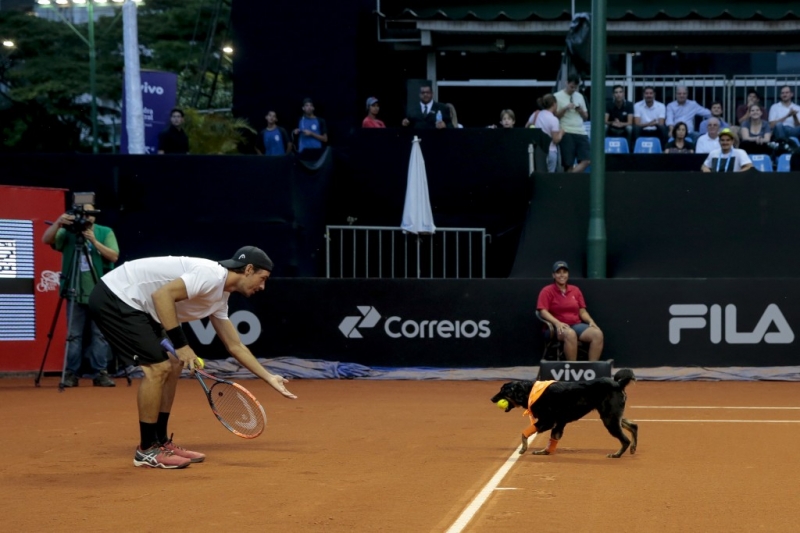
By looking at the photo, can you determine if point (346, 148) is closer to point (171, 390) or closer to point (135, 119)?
point (135, 119)

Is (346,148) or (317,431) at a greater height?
(346,148)

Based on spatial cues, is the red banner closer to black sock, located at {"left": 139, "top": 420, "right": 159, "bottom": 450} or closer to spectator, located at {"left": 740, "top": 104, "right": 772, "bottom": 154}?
black sock, located at {"left": 139, "top": 420, "right": 159, "bottom": 450}

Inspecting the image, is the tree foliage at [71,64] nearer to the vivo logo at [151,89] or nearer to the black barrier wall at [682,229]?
the vivo logo at [151,89]

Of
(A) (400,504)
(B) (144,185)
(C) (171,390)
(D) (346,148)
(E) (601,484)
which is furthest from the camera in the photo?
(D) (346,148)

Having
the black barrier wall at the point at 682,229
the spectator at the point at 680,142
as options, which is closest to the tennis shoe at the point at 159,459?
the black barrier wall at the point at 682,229

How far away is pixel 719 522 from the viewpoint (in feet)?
20.8

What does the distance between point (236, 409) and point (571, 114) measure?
11.3m

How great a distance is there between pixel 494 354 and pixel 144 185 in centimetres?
537

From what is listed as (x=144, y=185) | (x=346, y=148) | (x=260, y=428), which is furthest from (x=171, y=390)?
(x=346, y=148)

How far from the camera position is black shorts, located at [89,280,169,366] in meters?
8.27

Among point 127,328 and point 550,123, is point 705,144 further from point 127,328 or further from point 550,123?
point 127,328

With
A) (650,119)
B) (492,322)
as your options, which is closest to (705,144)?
(650,119)

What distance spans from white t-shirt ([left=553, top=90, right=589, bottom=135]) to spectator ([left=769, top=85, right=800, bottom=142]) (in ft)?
10.5

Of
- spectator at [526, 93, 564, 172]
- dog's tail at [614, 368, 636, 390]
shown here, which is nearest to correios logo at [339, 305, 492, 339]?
spectator at [526, 93, 564, 172]
